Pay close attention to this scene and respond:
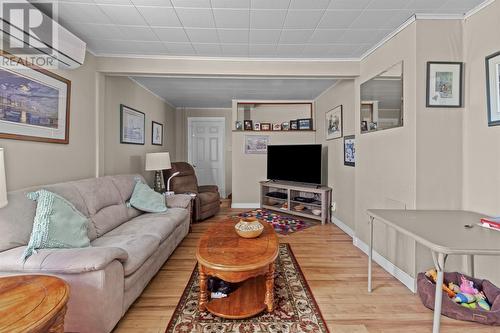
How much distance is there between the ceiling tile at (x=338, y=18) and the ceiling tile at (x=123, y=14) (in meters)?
1.61

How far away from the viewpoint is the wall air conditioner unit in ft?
5.61

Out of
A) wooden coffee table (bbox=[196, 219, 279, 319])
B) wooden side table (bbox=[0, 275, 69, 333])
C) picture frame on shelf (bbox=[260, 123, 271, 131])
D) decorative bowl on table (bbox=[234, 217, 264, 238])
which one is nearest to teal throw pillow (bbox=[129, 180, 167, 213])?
wooden coffee table (bbox=[196, 219, 279, 319])

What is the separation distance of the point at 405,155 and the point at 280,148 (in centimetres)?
262

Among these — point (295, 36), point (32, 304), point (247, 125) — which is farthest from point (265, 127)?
point (32, 304)

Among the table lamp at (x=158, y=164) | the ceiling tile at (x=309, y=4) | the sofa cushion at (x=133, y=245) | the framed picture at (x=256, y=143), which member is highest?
the ceiling tile at (x=309, y=4)

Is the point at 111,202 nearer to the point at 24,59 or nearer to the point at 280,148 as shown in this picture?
the point at 24,59

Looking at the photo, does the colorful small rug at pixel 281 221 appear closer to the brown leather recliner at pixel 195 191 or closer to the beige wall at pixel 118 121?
the brown leather recliner at pixel 195 191

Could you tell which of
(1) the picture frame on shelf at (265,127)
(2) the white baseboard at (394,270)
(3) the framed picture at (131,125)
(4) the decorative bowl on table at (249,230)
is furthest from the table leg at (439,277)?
(1) the picture frame on shelf at (265,127)

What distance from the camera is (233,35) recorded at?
235 cm

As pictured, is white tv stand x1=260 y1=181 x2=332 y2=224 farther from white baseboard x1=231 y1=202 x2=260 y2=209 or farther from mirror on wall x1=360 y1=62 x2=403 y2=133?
mirror on wall x1=360 y1=62 x2=403 y2=133

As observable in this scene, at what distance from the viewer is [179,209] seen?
10.1 feet

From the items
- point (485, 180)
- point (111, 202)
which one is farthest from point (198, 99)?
point (485, 180)

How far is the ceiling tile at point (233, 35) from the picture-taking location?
227cm

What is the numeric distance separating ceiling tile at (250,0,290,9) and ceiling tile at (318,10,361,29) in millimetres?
383
